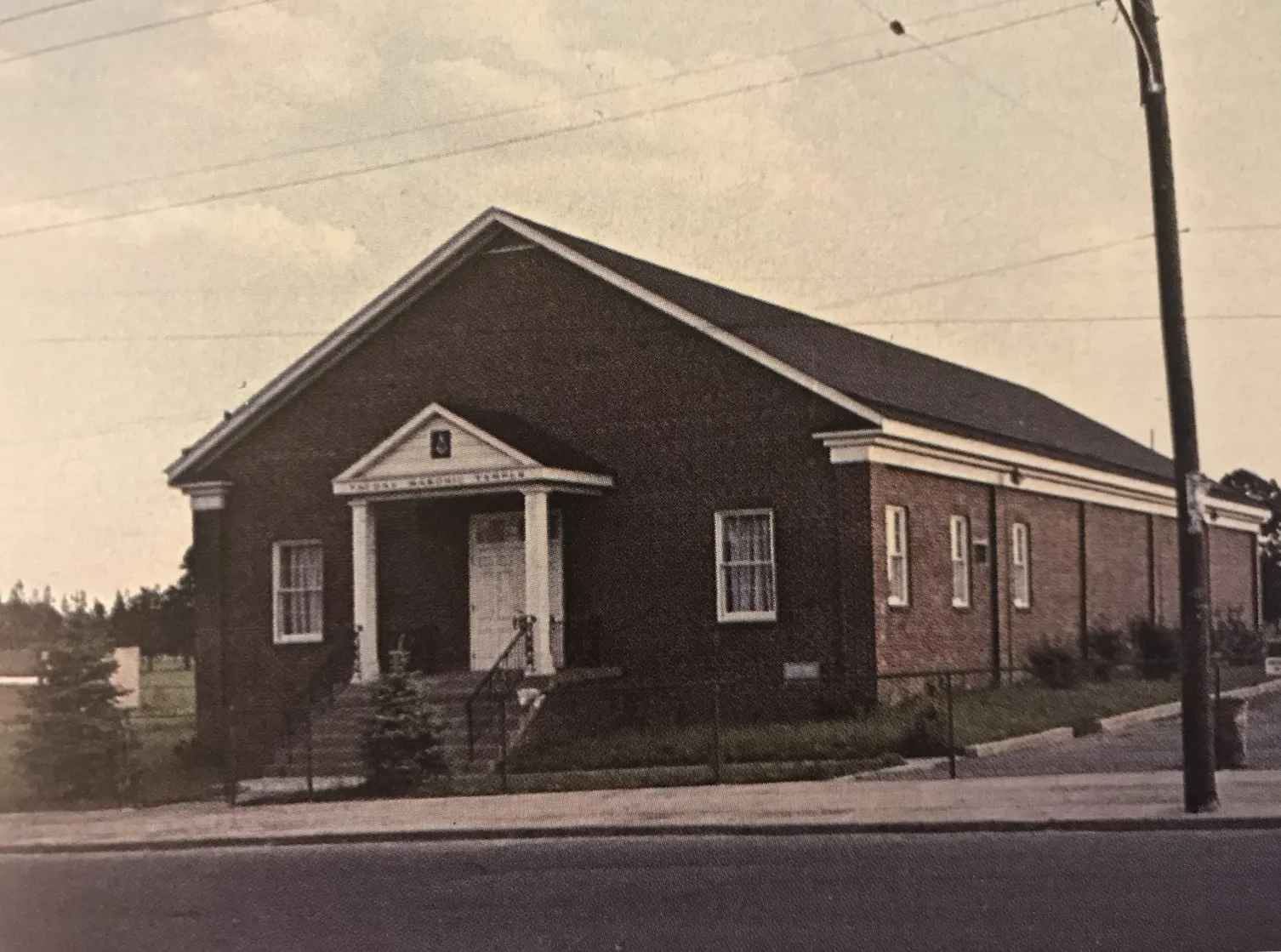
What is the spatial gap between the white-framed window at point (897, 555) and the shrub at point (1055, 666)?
255 cm

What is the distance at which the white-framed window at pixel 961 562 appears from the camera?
32125mm

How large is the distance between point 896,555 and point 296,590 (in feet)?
34.2

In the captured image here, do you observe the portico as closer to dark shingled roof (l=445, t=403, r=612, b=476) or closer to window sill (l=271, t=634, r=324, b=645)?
dark shingled roof (l=445, t=403, r=612, b=476)

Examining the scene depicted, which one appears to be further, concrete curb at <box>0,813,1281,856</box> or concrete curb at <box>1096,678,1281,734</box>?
concrete curb at <box>1096,678,1281,734</box>

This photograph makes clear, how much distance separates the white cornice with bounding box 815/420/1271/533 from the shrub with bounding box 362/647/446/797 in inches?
302

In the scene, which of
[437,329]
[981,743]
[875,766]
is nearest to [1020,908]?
[875,766]

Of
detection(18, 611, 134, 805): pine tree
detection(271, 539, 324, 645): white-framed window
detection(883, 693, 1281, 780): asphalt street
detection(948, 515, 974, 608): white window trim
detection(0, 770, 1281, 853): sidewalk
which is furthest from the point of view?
detection(271, 539, 324, 645): white-framed window

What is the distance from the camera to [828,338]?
3591 centimetres

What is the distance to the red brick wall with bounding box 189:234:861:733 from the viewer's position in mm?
28750

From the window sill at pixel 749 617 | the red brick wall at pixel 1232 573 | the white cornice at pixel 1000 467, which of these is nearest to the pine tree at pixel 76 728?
the window sill at pixel 749 617

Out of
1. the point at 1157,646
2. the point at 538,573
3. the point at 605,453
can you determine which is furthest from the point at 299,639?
the point at 1157,646

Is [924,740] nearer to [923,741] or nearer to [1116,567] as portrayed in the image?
[923,741]

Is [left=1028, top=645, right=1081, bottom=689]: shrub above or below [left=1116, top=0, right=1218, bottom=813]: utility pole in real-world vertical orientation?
below

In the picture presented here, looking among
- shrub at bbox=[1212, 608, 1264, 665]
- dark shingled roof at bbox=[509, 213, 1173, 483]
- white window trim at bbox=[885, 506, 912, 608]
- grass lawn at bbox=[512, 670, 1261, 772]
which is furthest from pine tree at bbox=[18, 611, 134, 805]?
shrub at bbox=[1212, 608, 1264, 665]
